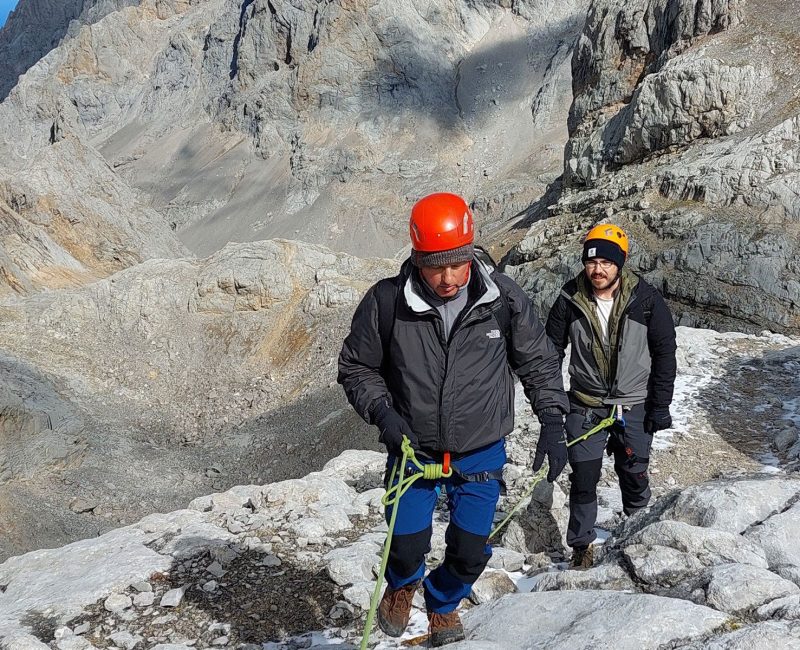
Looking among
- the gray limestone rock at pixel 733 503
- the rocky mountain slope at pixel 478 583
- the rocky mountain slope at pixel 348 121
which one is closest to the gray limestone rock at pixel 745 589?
the rocky mountain slope at pixel 478 583

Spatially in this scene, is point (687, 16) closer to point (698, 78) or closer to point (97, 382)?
point (698, 78)

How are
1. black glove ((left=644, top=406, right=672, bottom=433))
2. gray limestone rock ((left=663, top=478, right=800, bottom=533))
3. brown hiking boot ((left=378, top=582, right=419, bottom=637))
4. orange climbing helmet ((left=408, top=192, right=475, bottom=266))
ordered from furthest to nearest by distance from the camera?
1. black glove ((left=644, top=406, right=672, bottom=433))
2. gray limestone rock ((left=663, top=478, right=800, bottom=533))
3. brown hiking boot ((left=378, top=582, right=419, bottom=637))
4. orange climbing helmet ((left=408, top=192, right=475, bottom=266))

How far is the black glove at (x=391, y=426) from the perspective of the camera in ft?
11.4

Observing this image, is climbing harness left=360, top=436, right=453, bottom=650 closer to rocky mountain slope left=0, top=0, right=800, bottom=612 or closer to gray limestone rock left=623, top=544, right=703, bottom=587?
gray limestone rock left=623, top=544, right=703, bottom=587

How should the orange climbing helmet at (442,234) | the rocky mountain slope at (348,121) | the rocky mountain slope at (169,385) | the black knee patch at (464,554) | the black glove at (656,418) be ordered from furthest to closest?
the rocky mountain slope at (348,121), the rocky mountain slope at (169,385), the black glove at (656,418), the black knee patch at (464,554), the orange climbing helmet at (442,234)

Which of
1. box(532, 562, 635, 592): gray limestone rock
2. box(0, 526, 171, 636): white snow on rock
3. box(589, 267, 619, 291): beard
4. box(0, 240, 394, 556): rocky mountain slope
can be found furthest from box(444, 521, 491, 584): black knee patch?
box(0, 240, 394, 556): rocky mountain slope

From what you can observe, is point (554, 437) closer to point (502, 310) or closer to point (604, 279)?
point (502, 310)

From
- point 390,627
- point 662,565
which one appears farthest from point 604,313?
point 390,627

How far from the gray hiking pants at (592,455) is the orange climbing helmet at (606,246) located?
1224mm

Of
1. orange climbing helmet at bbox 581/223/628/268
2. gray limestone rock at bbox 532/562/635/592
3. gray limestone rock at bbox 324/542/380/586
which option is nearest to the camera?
gray limestone rock at bbox 532/562/635/592

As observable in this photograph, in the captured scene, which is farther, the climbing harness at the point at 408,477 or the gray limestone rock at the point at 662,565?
the gray limestone rock at the point at 662,565

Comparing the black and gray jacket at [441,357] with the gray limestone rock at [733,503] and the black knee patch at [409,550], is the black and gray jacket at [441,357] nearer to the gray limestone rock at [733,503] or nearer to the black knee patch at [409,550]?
the black knee patch at [409,550]

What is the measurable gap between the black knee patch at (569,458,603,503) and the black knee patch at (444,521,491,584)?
1.68 meters

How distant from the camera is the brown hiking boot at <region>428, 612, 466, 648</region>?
3740 millimetres
